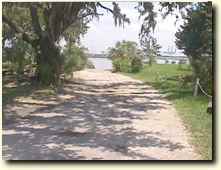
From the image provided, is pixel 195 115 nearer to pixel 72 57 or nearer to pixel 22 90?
pixel 22 90

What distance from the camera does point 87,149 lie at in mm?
→ 7387

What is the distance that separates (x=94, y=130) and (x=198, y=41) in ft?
37.7

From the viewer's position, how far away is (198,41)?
1950 cm

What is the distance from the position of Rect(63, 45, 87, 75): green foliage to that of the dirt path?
6.30 metres

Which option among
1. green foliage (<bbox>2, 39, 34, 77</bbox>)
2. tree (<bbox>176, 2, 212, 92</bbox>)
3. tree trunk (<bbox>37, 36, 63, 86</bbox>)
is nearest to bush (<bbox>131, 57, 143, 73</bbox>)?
tree (<bbox>176, 2, 212, 92</bbox>)

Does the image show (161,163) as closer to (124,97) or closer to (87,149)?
(87,149)

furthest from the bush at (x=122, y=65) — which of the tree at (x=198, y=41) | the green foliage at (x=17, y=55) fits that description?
the green foliage at (x=17, y=55)

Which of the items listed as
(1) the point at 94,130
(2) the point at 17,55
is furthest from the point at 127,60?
(1) the point at 94,130

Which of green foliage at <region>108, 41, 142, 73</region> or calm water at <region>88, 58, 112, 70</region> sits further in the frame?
green foliage at <region>108, 41, 142, 73</region>

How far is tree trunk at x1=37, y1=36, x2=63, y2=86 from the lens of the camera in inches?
652

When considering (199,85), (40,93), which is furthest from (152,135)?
(40,93)

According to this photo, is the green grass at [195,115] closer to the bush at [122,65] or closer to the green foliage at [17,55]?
the green foliage at [17,55]

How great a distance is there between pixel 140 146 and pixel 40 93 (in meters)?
7.33

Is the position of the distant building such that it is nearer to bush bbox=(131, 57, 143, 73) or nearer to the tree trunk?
the tree trunk
